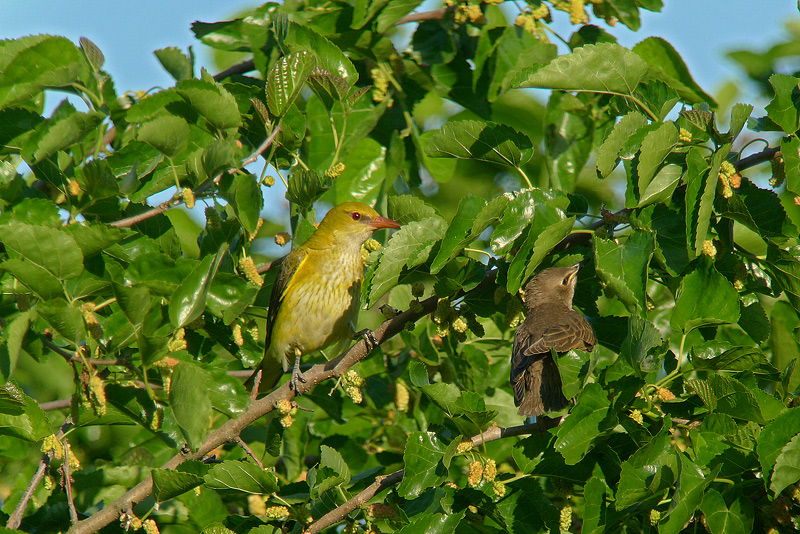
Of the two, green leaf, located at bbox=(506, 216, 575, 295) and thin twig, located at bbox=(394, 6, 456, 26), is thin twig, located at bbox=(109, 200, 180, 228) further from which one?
thin twig, located at bbox=(394, 6, 456, 26)

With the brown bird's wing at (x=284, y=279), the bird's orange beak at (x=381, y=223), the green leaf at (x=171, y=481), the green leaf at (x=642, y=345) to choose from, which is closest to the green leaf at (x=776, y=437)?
the green leaf at (x=642, y=345)

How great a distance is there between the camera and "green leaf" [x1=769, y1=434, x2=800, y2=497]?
250cm

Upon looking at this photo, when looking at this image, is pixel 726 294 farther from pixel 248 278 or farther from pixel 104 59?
pixel 104 59

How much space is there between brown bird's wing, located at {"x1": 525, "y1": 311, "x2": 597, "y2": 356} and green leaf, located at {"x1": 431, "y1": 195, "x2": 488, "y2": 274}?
1020 millimetres

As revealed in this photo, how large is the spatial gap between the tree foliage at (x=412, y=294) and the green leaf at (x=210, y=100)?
2cm

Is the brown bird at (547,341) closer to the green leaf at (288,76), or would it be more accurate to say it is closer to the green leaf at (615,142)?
the green leaf at (615,142)

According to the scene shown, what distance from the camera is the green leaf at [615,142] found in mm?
3160

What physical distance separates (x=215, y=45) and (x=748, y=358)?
4.10 m

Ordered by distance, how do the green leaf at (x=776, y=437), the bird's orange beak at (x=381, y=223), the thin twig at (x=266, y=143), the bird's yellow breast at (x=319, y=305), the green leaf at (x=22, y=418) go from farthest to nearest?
the bird's yellow breast at (x=319, y=305), the bird's orange beak at (x=381, y=223), the thin twig at (x=266, y=143), the green leaf at (x=22, y=418), the green leaf at (x=776, y=437)

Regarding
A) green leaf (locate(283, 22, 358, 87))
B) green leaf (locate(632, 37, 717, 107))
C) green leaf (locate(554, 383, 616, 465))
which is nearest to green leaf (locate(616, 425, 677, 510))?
green leaf (locate(554, 383, 616, 465))

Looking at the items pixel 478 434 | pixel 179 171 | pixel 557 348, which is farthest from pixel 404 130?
pixel 478 434

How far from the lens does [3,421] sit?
321 centimetres

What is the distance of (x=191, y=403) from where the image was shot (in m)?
2.93

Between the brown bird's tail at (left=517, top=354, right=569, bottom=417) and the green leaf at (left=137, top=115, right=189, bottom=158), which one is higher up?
the green leaf at (left=137, top=115, right=189, bottom=158)
